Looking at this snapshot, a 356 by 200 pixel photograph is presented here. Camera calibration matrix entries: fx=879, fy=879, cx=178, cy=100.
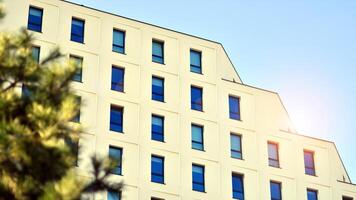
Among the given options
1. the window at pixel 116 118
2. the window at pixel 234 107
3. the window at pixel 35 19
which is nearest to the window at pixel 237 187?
the window at pixel 234 107

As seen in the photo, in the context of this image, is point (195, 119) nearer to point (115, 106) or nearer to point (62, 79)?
point (115, 106)

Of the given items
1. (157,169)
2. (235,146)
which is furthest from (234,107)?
(157,169)

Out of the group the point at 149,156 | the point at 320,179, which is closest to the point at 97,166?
→ the point at 149,156

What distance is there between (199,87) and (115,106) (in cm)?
560

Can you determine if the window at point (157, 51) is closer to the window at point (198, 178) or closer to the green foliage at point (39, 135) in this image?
the window at point (198, 178)

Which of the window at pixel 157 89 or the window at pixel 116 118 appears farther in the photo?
the window at pixel 157 89

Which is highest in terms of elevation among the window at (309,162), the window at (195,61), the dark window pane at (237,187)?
the window at (195,61)

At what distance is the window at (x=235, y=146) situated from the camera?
48438mm

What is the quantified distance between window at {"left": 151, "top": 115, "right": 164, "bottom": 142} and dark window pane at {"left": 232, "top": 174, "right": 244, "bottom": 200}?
15.3 feet

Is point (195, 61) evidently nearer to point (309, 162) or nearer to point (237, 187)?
point (237, 187)

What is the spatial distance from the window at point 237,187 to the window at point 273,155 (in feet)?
7.63

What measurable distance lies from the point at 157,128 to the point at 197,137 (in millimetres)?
2441

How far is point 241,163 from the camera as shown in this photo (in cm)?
4809

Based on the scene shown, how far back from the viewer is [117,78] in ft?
155
